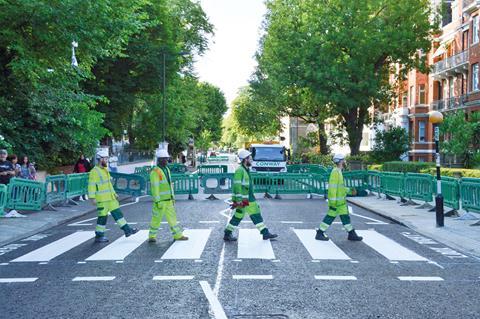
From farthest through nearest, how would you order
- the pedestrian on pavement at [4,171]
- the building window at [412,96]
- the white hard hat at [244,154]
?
the building window at [412,96], the pedestrian on pavement at [4,171], the white hard hat at [244,154]

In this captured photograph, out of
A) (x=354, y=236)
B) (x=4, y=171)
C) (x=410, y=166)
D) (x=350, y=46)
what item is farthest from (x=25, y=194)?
(x=350, y=46)

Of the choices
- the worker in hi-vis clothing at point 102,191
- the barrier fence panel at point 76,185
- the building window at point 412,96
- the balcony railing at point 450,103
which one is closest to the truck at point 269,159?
the barrier fence panel at point 76,185

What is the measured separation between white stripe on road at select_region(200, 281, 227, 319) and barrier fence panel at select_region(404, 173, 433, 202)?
36.9 ft

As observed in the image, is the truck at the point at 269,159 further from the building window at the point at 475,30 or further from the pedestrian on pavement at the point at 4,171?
the pedestrian on pavement at the point at 4,171

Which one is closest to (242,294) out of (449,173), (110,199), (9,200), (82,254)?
(82,254)

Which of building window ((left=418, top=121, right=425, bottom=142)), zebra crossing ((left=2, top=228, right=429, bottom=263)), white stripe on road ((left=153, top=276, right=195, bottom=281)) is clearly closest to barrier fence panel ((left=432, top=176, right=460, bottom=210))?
zebra crossing ((left=2, top=228, right=429, bottom=263))

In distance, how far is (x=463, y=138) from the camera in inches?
1114

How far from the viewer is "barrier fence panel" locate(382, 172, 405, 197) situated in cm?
1893

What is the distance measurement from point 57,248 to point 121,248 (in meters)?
1.26

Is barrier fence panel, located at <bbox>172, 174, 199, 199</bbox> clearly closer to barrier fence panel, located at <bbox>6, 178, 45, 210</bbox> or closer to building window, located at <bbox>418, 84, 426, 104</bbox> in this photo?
barrier fence panel, located at <bbox>6, 178, 45, 210</bbox>

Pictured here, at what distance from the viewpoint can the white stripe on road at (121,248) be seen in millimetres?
9461

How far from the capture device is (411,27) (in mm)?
38625

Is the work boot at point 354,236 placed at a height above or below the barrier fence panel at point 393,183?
below

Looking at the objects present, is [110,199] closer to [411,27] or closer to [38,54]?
[38,54]
